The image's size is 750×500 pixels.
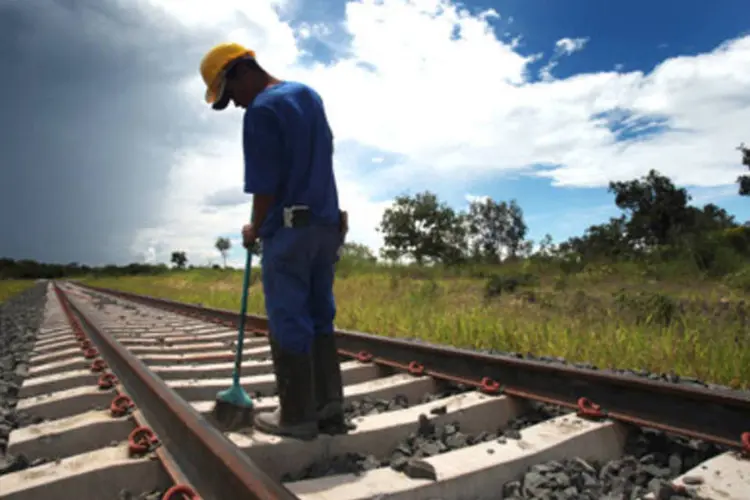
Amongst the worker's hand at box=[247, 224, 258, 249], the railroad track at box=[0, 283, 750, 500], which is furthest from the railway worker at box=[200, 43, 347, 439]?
the railroad track at box=[0, 283, 750, 500]

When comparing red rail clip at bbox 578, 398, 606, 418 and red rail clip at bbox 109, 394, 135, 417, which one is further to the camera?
red rail clip at bbox 109, 394, 135, 417

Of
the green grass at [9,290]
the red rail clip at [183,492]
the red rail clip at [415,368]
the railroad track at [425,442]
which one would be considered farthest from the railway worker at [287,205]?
the green grass at [9,290]

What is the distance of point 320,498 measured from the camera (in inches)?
69.8

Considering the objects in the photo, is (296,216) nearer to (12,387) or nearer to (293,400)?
(293,400)

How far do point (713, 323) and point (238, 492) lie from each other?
200 inches

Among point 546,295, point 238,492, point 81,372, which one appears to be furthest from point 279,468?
point 546,295

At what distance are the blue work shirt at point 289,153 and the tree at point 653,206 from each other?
127ft

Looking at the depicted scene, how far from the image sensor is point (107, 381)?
332cm

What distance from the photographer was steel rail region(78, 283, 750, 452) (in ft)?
7.17

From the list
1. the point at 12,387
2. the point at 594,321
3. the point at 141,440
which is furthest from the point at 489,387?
the point at 594,321

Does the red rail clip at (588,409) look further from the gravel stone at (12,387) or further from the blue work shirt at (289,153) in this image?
the gravel stone at (12,387)

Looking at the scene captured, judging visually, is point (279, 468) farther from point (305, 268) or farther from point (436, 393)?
point (436, 393)

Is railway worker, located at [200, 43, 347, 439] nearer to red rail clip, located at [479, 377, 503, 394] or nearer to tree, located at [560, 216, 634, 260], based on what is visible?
red rail clip, located at [479, 377, 503, 394]

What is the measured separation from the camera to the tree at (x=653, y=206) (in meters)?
39.1
